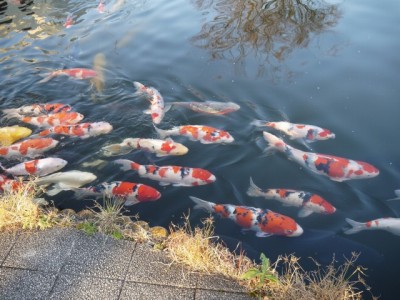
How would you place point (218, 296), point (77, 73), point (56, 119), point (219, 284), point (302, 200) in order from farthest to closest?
point (77, 73)
point (56, 119)
point (302, 200)
point (219, 284)
point (218, 296)

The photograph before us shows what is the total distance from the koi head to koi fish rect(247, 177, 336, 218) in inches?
62.9

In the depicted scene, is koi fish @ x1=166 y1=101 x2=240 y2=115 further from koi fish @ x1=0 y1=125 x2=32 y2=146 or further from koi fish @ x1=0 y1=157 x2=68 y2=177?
koi fish @ x1=0 y1=125 x2=32 y2=146

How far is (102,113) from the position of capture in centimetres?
805

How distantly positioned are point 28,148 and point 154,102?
2.56 metres

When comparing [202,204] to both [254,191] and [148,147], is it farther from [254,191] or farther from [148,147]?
[148,147]

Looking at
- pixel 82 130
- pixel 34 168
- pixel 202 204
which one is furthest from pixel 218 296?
pixel 82 130

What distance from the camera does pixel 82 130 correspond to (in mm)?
7156

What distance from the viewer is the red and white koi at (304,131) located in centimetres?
683

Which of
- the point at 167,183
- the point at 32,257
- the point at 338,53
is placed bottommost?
the point at 167,183

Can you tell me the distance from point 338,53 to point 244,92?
3008 mm

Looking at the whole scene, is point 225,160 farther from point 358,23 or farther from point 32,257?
point 358,23

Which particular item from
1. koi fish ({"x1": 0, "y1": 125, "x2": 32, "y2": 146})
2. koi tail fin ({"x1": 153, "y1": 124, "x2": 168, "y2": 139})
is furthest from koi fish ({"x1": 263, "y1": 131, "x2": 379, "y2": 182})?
koi fish ({"x1": 0, "y1": 125, "x2": 32, "y2": 146})

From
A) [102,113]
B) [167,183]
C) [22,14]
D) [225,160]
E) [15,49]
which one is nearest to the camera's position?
[167,183]

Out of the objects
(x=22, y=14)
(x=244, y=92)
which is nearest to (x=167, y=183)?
(x=244, y=92)
